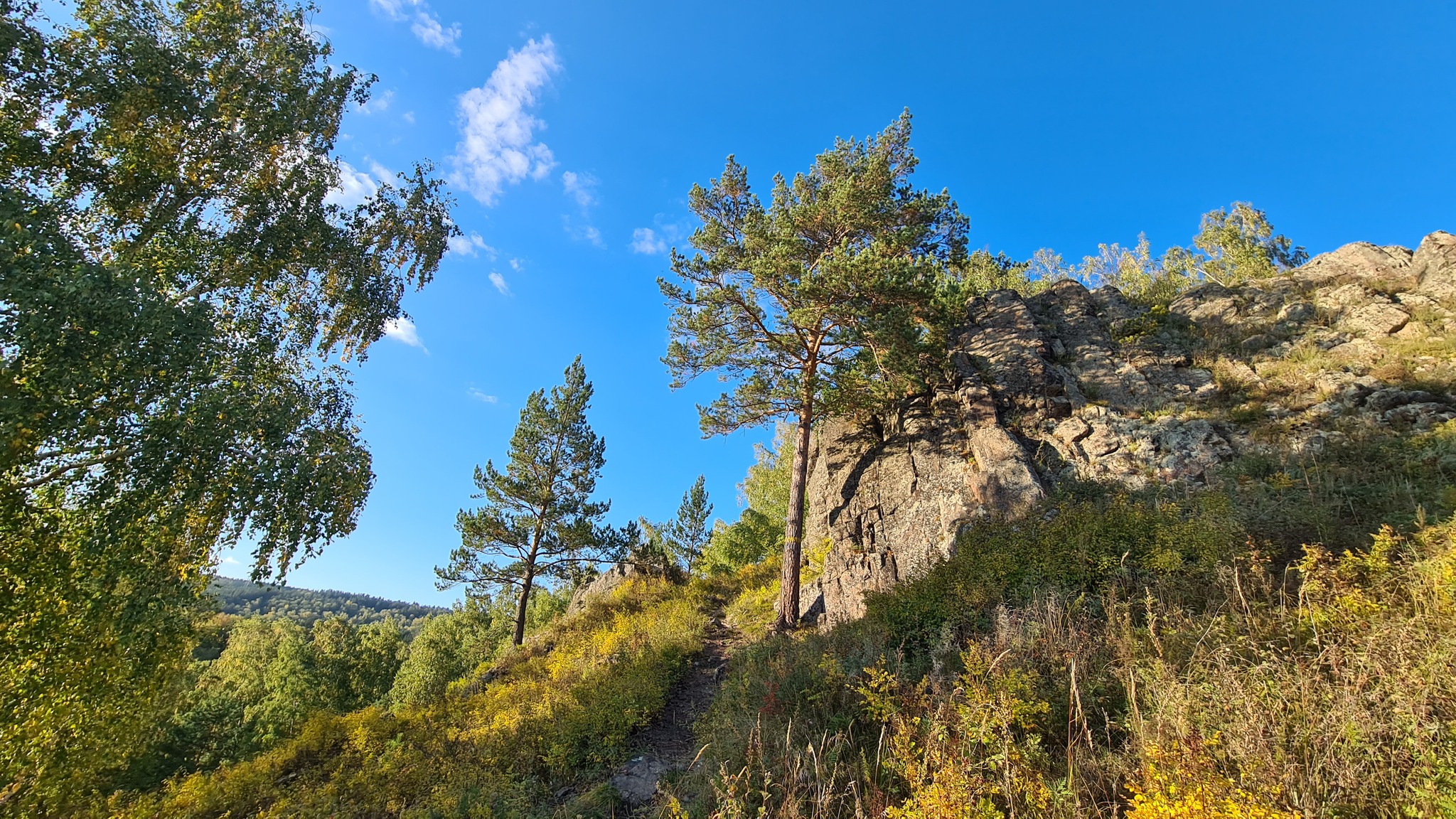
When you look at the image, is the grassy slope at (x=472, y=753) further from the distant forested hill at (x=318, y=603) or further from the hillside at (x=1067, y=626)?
the distant forested hill at (x=318, y=603)

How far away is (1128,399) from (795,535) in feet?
30.3

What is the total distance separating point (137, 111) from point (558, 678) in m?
12.8

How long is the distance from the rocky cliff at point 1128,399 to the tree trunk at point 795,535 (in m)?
0.65

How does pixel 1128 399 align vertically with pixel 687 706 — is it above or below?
above

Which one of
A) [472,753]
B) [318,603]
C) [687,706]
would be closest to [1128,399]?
[687,706]

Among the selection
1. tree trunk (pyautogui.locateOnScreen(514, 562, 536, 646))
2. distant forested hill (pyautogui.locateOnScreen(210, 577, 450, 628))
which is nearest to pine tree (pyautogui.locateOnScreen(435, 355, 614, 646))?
tree trunk (pyautogui.locateOnScreen(514, 562, 536, 646))

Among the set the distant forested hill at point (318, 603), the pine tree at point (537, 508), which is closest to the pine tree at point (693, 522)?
the pine tree at point (537, 508)

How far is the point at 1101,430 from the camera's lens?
495 inches

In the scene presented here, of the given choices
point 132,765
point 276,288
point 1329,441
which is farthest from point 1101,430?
point 132,765

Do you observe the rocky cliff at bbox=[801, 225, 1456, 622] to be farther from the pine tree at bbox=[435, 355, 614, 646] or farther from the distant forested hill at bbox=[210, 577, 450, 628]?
the distant forested hill at bbox=[210, 577, 450, 628]

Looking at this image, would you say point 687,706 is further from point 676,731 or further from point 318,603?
point 318,603

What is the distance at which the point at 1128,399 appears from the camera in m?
13.3

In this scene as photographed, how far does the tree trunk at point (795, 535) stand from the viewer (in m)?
13.1

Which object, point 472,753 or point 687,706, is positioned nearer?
point 472,753
